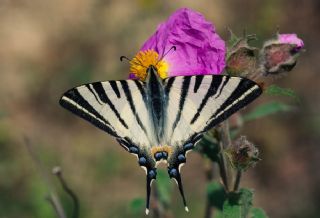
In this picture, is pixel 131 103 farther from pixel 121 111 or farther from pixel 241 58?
pixel 241 58

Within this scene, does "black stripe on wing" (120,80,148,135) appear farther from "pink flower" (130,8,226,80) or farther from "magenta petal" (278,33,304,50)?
"magenta petal" (278,33,304,50)

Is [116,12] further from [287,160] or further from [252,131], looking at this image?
[287,160]

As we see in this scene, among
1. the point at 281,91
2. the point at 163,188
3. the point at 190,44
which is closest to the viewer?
the point at 281,91

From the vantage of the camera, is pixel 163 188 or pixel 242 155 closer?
pixel 242 155

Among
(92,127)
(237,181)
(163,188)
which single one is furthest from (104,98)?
(92,127)

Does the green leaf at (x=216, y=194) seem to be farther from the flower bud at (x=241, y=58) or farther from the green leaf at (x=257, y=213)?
the flower bud at (x=241, y=58)

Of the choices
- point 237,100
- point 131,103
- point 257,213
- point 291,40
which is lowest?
point 257,213
